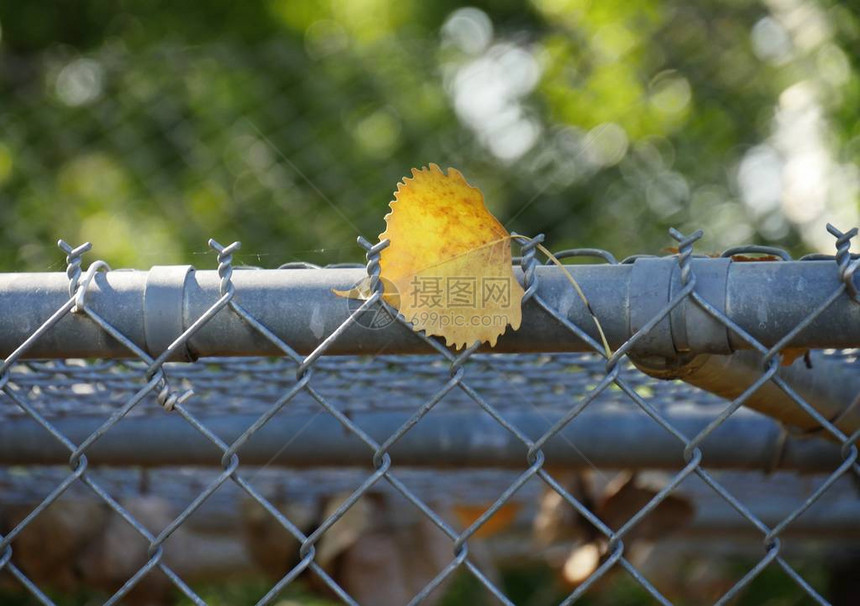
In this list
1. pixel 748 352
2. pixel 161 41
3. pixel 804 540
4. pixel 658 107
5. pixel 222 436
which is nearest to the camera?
pixel 748 352

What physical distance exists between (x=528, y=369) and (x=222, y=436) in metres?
0.54

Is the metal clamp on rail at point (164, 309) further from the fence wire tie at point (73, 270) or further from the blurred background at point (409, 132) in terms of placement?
the blurred background at point (409, 132)

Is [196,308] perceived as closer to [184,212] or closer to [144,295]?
[144,295]

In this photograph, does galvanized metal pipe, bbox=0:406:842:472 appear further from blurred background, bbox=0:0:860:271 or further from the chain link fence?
blurred background, bbox=0:0:860:271

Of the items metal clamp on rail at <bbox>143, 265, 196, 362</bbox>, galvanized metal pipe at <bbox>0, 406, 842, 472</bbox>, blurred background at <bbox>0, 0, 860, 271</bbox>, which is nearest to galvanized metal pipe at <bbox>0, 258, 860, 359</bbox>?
metal clamp on rail at <bbox>143, 265, 196, 362</bbox>

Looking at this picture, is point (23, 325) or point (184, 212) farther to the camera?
point (184, 212)

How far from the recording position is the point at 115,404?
6.18 ft

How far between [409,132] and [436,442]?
2804mm

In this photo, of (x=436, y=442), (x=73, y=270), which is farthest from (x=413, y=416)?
(x=436, y=442)

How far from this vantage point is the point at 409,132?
174 inches

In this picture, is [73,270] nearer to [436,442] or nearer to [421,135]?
[436,442]

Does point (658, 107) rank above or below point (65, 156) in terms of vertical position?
below

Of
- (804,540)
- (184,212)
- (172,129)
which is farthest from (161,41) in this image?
(804,540)

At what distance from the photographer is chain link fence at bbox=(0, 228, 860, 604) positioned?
1.05m
